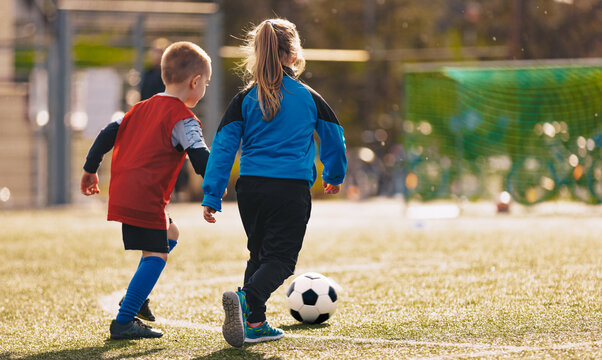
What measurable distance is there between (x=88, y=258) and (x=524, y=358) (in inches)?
206

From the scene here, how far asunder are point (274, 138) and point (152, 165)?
2.05ft

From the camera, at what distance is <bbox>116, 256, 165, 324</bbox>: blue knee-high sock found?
14.0ft

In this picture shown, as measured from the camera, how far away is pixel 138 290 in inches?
169

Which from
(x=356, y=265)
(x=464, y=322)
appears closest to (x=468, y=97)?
(x=356, y=265)

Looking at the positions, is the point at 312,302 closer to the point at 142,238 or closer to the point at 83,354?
the point at 142,238

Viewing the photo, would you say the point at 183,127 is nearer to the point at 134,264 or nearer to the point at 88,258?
the point at 134,264

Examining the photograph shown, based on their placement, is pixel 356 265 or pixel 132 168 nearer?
pixel 132 168

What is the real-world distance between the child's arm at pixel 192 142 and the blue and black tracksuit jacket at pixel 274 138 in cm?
9

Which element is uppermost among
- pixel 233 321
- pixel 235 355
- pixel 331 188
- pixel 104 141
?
pixel 104 141

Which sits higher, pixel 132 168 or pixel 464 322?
pixel 132 168

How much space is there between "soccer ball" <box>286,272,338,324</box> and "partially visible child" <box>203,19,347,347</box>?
1.44ft

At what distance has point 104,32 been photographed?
16172 mm

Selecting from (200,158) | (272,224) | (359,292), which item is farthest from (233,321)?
(359,292)

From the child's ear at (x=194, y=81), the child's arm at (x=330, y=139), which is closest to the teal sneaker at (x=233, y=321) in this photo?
the child's arm at (x=330, y=139)
